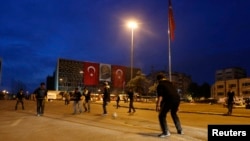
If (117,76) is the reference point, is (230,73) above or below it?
above

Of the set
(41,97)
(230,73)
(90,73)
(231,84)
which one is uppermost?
(230,73)

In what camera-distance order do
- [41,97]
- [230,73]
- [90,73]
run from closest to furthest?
[41,97] < [90,73] < [230,73]

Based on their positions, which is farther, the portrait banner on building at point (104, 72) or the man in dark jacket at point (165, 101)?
the portrait banner on building at point (104, 72)

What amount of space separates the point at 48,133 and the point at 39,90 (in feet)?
31.8

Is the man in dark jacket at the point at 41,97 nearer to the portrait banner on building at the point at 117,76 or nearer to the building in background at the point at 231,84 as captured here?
the portrait banner on building at the point at 117,76

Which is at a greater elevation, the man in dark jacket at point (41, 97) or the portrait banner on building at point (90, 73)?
the portrait banner on building at point (90, 73)

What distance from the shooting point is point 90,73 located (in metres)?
63.1

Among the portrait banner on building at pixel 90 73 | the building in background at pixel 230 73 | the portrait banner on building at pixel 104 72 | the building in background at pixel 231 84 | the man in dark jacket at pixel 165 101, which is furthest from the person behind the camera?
the building in background at pixel 230 73

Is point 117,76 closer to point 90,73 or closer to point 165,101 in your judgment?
point 90,73

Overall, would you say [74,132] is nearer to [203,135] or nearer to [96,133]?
[96,133]

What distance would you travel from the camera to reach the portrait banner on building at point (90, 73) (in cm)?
6253

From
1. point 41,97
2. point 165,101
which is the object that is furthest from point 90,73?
point 165,101

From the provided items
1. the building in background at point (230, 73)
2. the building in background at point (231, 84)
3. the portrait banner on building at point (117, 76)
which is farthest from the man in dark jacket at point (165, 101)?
the building in background at point (230, 73)

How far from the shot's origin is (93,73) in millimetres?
63656
